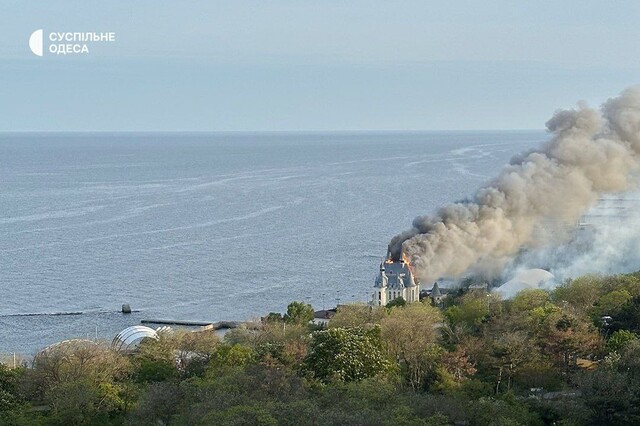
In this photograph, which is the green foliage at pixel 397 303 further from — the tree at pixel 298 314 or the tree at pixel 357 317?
the tree at pixel 357 317

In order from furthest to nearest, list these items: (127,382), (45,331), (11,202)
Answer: (11,202) → (45,331) → (127,382)

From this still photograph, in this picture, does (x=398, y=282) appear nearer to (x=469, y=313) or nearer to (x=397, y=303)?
(x=397, y=303)

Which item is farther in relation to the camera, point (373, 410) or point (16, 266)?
point (16, 266)

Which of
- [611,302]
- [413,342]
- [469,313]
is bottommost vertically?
[469,313]

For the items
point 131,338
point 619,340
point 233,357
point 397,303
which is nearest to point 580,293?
point 397,303

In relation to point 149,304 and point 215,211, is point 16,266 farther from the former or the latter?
point 215,211

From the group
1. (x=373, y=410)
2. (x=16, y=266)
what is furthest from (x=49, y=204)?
(x=373, y=410)
